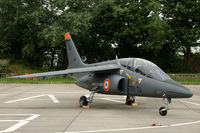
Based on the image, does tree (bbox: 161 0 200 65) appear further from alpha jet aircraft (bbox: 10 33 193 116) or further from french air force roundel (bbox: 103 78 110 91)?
french air force roundel (bbox: 103 78 110 91)

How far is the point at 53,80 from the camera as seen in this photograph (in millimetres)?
34531

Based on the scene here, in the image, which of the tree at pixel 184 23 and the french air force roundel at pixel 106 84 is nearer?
the french air force roundel at pixel 106 84

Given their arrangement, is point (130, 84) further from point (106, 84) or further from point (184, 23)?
point (184, 23)

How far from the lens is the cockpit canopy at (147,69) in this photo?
11867 millimetres

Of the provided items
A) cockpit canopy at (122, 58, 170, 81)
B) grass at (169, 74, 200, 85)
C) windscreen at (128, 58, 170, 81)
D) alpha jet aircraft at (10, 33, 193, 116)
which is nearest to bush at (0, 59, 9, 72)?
grass at (169, 74, 200, 85)

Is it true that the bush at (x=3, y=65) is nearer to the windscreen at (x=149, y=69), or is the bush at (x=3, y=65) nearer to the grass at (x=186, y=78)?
the grass at (x=186, y=78)

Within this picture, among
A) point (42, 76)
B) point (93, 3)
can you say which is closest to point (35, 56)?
point (93, 3)

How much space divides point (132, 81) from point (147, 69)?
0.98 m

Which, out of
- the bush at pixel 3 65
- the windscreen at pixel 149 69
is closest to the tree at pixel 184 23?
the bush at pixel 3 65

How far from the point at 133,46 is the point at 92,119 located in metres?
33.0

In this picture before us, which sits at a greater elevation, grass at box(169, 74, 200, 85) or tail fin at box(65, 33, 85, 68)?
tail fin at box(65, 33, 85, 68)

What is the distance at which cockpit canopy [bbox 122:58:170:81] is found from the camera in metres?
11.9

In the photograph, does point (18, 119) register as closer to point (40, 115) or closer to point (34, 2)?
point (40, 115)

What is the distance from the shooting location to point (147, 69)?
12.2m
